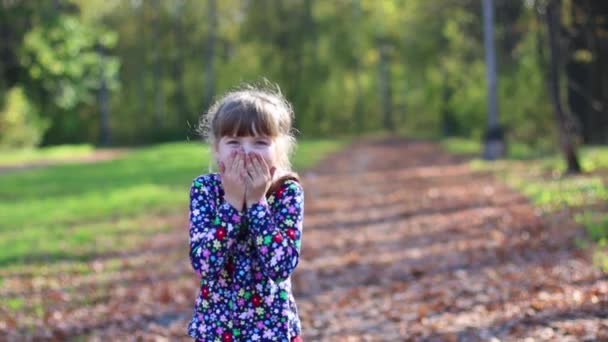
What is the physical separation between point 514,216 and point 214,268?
10500 mm

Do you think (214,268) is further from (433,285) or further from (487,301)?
(433,285)

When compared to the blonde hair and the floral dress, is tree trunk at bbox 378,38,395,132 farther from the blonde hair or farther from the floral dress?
the floral dress

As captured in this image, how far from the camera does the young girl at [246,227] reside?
324cm

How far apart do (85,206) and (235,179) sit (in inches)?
591

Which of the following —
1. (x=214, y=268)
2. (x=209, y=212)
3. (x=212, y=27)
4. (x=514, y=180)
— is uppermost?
(x=212, y=27)

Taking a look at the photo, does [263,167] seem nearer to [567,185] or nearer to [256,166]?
[256,166]

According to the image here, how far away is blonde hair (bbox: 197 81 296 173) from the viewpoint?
3.31m

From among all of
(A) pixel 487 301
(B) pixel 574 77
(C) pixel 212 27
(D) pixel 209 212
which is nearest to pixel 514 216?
(A) pixel 487 301

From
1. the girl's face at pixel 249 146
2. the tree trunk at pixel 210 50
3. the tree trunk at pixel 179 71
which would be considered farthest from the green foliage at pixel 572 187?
the tree trunk at pixel 179 71

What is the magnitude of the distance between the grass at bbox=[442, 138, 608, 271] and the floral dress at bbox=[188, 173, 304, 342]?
229 inches

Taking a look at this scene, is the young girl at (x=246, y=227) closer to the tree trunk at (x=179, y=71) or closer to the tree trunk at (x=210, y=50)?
the tree trunk at (x=210, y=50)

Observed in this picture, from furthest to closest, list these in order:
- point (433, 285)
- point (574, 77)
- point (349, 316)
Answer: point (574, 77) < point (433, 285) < point (349, 316)

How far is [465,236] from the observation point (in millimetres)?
11766

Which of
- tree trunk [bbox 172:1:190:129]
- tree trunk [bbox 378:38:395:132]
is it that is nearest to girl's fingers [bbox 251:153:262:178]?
tree trunk [bbox 172:1:190:129]
